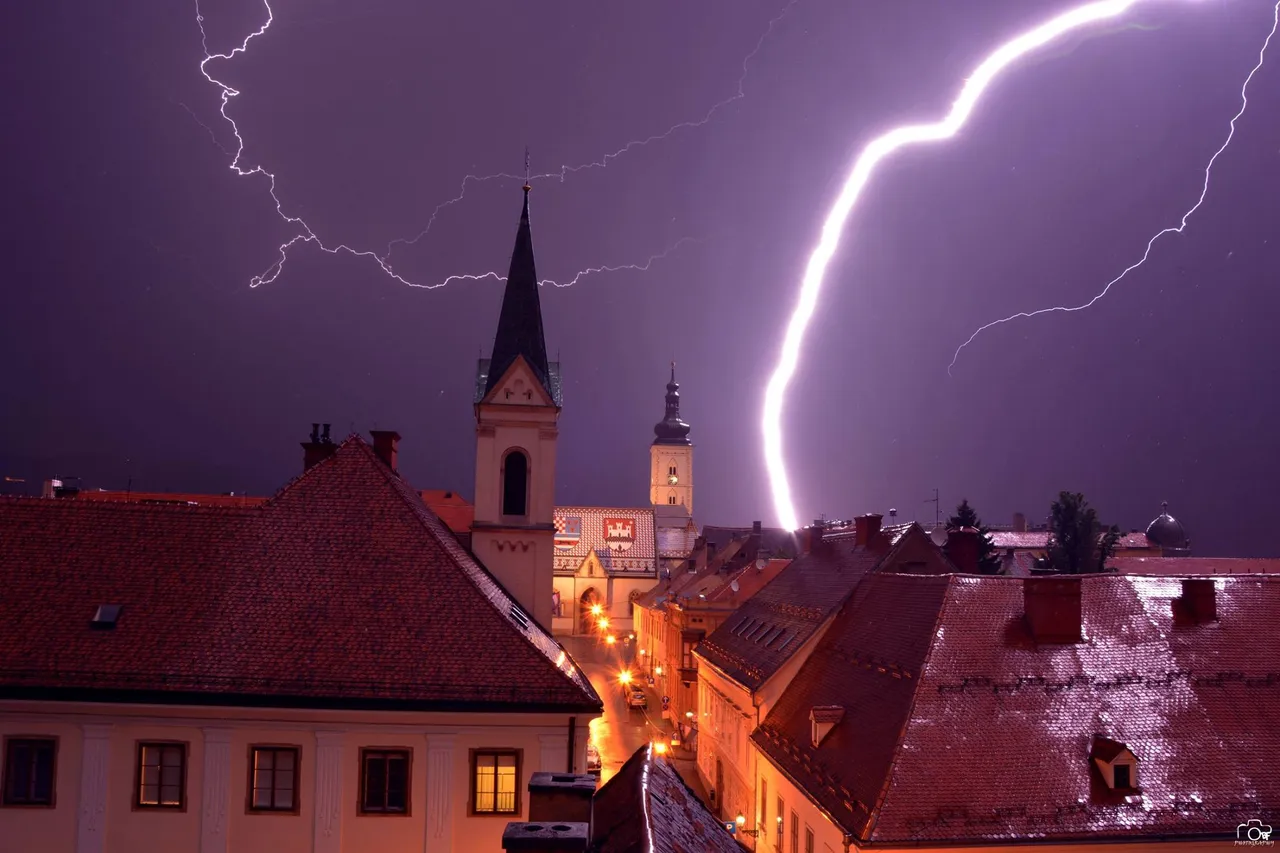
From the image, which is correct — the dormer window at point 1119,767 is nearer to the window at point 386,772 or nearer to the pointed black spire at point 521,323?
the window at point 386,772

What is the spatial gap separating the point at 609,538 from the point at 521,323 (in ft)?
285

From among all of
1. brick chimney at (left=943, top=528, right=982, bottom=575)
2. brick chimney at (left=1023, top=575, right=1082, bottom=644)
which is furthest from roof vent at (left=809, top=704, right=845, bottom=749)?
brick chimney at (left=943, top=528, right=982, bottom=575)

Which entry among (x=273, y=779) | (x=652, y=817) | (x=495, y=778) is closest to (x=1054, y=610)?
(x=495, y=778)

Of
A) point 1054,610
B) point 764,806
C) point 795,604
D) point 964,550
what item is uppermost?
point 964,550

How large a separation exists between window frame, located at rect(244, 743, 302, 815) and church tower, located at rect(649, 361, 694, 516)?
124097mm

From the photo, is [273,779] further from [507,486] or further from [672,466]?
[672,466]

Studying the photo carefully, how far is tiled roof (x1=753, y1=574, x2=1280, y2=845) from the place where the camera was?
19438 millimetres

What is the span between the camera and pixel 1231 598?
2548 centimetres

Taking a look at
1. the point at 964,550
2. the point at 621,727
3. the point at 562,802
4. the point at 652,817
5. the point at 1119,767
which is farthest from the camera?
the point at 621,727

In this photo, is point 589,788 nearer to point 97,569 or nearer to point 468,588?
point 468,588

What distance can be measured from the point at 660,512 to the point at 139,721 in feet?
406

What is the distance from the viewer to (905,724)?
20844mm

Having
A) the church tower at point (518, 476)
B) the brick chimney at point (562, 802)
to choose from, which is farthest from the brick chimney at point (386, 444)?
the brick chimney at point (562, 802)

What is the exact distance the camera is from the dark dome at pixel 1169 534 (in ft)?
324
